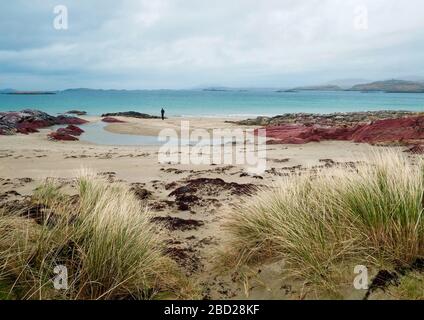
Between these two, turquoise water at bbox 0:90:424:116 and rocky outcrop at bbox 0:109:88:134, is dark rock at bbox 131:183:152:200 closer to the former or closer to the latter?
rocky outcrop at bbox 0:109:88:134

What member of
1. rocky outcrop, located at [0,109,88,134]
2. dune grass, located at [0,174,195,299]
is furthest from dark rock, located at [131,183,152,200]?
rocky outcrop, located at [0,109,88,134]

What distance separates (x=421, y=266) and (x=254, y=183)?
5.09 metres

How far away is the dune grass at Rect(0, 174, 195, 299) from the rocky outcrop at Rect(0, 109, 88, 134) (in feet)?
77.1

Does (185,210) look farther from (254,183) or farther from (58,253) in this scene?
(58,253)

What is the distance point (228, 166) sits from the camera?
11.0 meters

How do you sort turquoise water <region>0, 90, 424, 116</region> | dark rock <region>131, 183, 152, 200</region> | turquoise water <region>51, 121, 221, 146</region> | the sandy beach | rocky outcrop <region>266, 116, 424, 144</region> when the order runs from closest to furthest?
the sandy beach < dark rock <region>131, 183, 152, 200</region> < rocky outcrop <region>266, 116, 424, 144</region> < turquoise water <region>51, 121, 221, 146</region> < turquoise water <region>0, 90, 424, 116</region>

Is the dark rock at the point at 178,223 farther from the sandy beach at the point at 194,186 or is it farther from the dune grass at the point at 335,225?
the dune grass at the point at 335,225

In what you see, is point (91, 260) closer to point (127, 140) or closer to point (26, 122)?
point (127, 140)

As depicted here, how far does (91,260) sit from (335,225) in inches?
96.0

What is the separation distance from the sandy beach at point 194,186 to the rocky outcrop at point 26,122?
1216 centimetres

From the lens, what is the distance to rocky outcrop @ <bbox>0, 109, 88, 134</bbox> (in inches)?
1045

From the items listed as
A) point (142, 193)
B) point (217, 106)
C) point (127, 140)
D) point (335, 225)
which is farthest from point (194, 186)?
point (217, 106)
